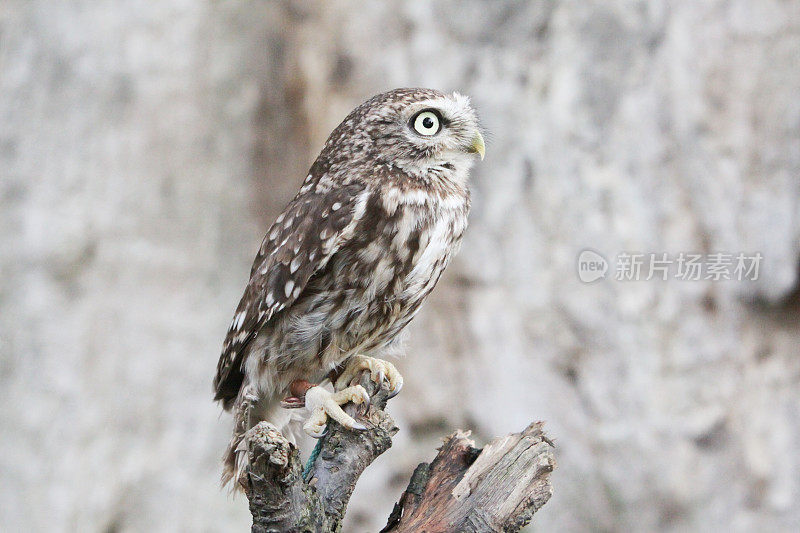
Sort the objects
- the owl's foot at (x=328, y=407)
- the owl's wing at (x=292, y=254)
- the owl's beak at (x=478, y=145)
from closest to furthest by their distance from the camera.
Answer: the owl's foot at (x=328, y=407) → the owl's wing at (x=292, y=254) → the owl's beak at (x=478, y=145)

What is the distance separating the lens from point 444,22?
16.4 feet

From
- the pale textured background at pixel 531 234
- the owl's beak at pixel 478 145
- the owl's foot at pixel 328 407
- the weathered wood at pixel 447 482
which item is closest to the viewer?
the weathered wood at pixel 447 482

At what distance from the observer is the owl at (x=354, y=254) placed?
229cm

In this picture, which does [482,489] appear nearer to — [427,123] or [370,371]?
[370,371]

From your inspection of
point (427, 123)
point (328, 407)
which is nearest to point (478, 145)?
point (427, 123)

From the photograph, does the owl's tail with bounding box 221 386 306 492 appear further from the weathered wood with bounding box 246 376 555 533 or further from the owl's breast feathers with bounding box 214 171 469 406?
the weathered wood with bounding box 246 376 555 533

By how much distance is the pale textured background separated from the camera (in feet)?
15.9

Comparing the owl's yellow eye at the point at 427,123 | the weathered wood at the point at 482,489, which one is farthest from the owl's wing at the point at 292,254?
the weathered wood at the point at 482,489

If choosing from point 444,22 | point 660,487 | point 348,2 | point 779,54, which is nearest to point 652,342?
point 660,487

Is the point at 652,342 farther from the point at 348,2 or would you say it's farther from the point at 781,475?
the point at 348,2

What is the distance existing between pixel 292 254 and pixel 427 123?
55cm

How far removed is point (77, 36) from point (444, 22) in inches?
84.4

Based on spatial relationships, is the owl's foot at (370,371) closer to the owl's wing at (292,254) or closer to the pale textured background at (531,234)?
the owl's wing at (292,254)

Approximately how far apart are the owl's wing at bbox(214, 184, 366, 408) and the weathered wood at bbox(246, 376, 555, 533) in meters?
0.41
